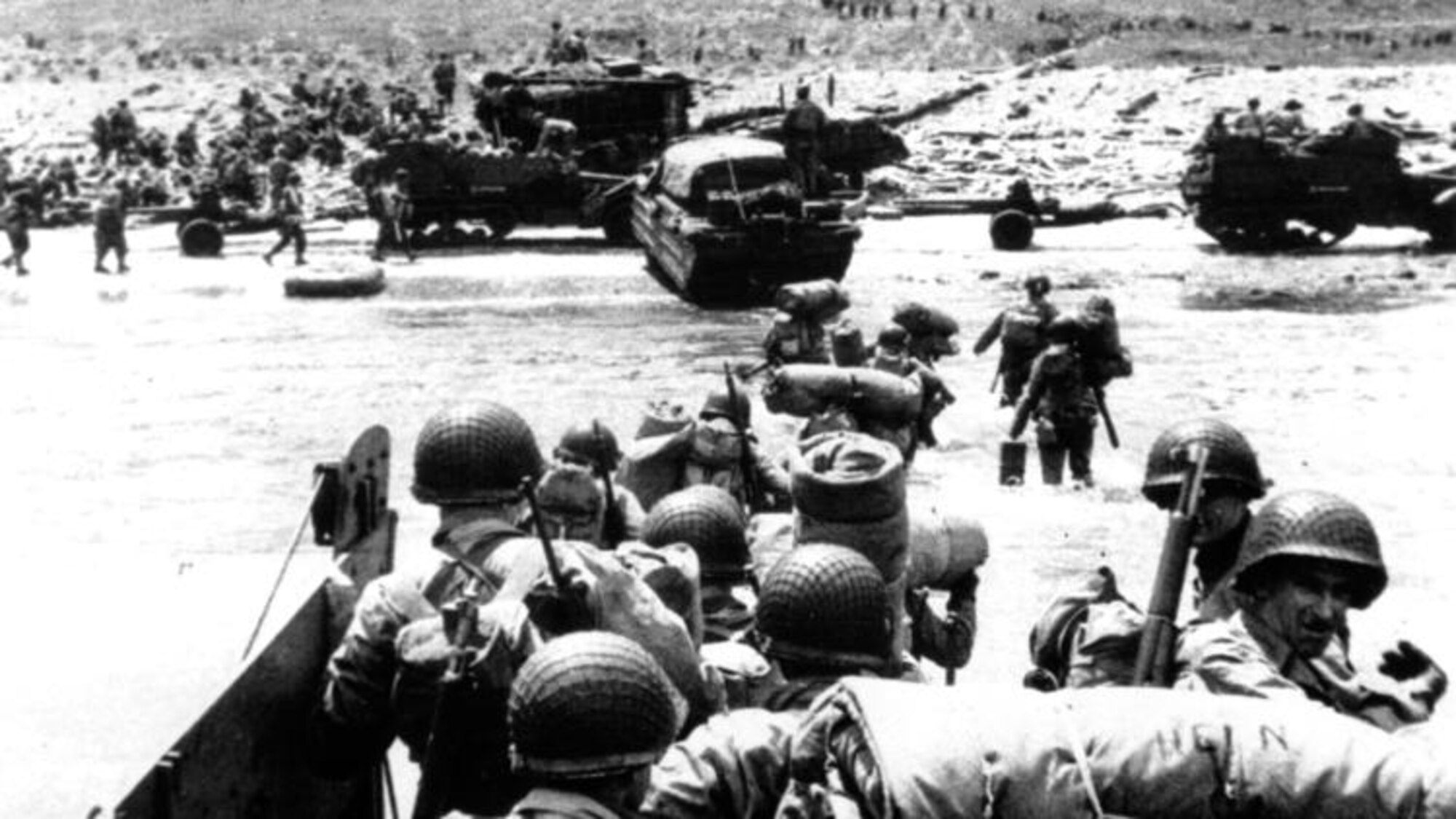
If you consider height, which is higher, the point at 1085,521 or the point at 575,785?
the point at 575,785

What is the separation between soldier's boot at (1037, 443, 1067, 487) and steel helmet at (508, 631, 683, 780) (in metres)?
8.73

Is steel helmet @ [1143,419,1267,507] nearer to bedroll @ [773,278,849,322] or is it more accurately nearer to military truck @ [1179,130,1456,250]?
bedroll @ [773,278,849,322]

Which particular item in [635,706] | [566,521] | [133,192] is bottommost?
[133,192]

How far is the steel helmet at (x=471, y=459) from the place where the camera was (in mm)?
5199

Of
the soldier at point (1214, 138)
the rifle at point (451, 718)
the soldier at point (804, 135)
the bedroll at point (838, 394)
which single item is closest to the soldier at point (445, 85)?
the soldier at point (804, 135)

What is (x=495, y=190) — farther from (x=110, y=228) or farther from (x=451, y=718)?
(x=451, y=718)

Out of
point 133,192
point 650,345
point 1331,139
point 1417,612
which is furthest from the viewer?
point 133,192

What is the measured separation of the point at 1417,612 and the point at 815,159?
20561 millimetres

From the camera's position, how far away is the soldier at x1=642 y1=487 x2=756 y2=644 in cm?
571

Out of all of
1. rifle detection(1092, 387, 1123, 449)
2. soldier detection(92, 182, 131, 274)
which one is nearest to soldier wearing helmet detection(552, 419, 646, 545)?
rifle detection(1092, 387, 1123, 449)

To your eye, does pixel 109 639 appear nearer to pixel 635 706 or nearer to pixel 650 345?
pixel 635 706

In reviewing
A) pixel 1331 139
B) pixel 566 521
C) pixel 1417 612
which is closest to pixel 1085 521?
pixel 1417 612

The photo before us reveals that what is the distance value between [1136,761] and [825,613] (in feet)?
4.16

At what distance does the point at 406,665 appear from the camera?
166 inches
